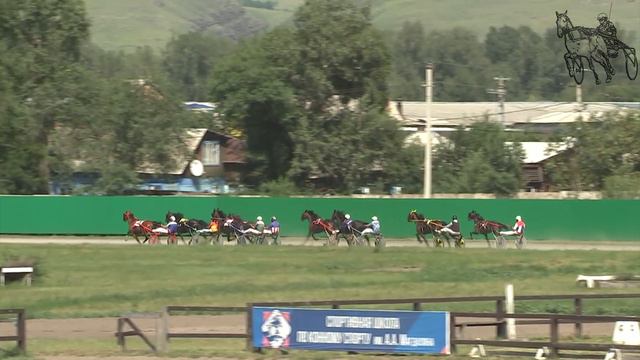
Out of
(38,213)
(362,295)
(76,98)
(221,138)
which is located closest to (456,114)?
(221,138)

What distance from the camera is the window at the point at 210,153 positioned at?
89.7 metres

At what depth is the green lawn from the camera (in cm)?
2847

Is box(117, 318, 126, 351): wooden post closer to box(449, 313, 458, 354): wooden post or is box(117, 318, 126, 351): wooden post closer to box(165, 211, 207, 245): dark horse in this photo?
box(449, 313, 458, 354): wooden post

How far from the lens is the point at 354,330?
18344 mm

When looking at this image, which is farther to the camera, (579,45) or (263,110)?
(263,110)

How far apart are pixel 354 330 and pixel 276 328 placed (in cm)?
152

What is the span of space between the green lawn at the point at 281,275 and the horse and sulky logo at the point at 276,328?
788cm

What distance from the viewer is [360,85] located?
7531cm

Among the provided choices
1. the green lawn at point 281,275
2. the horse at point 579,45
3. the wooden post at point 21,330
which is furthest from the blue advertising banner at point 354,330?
the green lawn at point 281,275

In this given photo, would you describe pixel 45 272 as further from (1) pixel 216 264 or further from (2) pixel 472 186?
(2) pixel 472 186

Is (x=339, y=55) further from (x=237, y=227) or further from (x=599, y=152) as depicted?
(x=237, y=227)

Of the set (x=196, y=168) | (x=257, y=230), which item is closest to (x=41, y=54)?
(x=196, y=168)

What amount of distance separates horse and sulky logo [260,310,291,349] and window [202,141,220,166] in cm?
7108

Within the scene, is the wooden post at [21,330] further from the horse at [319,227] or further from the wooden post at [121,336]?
the horse at [319,227]
